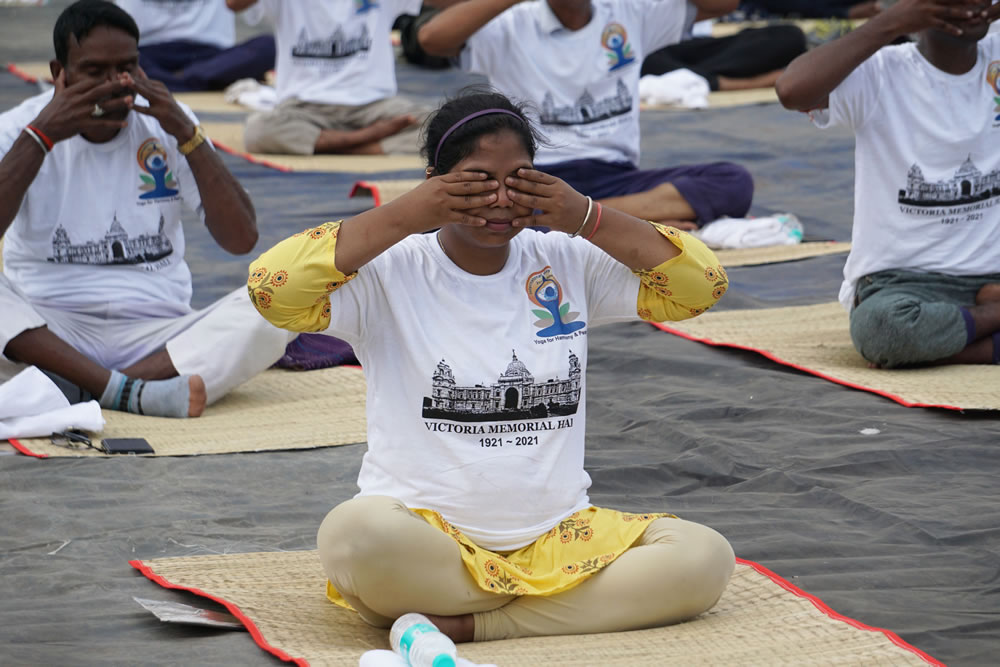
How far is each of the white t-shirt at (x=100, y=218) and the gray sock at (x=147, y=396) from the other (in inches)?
9.5

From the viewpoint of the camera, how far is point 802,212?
5.75 meters

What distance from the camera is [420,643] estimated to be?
6.48 feet

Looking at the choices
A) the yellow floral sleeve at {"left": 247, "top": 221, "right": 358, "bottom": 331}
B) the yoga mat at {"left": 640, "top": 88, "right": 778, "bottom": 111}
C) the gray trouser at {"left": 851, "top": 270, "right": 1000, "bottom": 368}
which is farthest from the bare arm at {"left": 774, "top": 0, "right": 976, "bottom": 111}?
the yoga mat at {"left": 640, "top": 88, "right": 778, "bottom": 111}

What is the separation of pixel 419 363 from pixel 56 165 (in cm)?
173

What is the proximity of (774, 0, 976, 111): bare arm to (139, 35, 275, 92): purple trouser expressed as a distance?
5.76 metres

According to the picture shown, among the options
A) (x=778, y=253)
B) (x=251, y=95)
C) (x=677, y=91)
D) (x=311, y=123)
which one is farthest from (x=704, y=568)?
(x=251, y=95)

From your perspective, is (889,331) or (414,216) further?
(889,331)

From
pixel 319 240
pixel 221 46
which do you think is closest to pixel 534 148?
pixel 319 240

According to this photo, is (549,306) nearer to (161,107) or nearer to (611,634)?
(611,634)

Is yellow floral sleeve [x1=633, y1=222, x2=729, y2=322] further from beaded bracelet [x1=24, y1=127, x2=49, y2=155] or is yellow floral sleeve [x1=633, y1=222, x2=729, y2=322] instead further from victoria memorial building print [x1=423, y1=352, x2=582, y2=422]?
beaded bracelet [x1=24, y1=127, x2=49, y2=155]

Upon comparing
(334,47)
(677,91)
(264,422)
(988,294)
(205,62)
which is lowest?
(264,422)

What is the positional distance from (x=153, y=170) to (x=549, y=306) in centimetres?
171

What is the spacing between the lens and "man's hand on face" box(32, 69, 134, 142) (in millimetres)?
3346

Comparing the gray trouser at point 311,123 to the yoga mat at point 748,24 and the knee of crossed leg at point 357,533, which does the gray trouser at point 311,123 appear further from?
the knee of crossed leg at point 357,533
